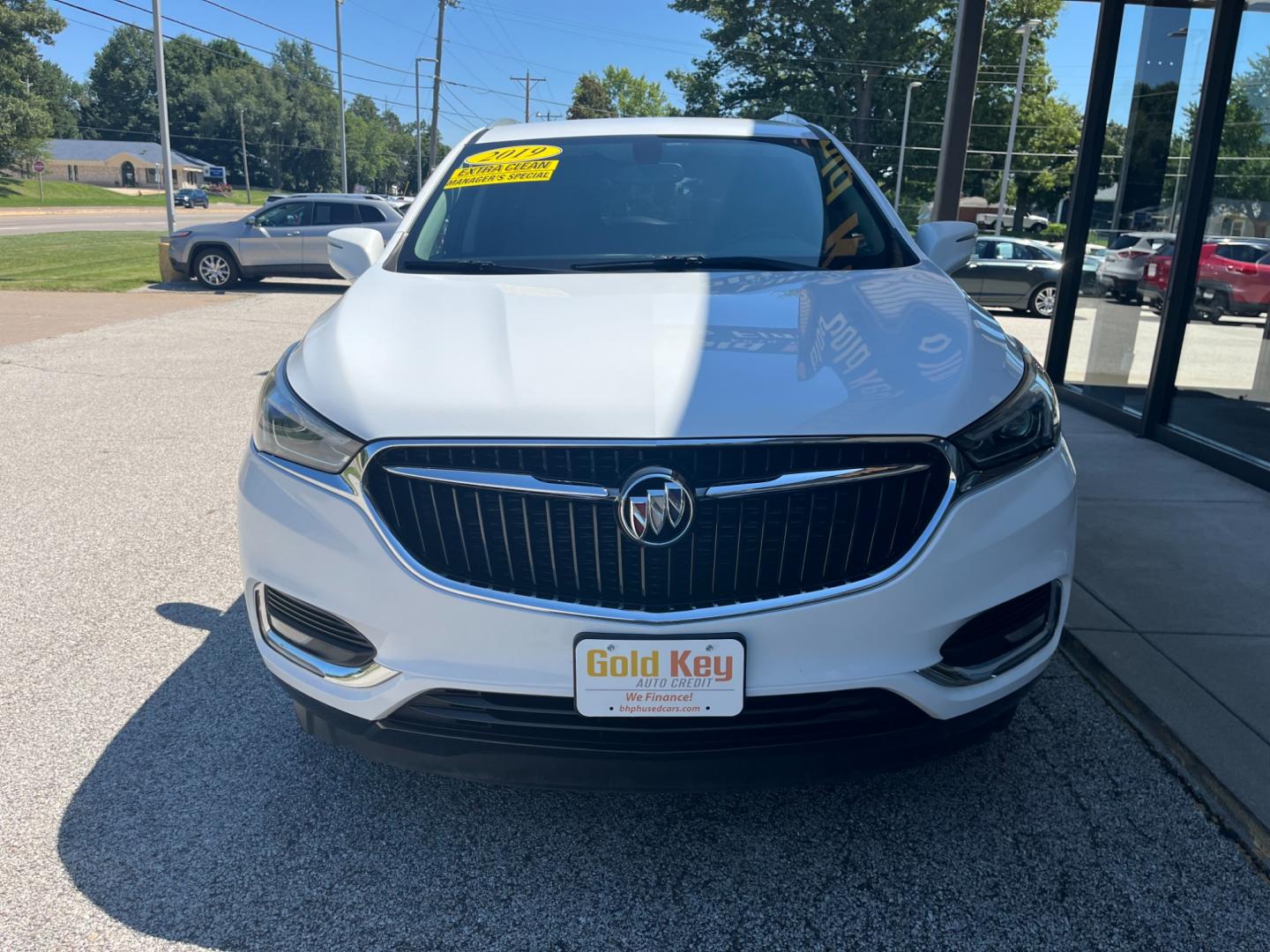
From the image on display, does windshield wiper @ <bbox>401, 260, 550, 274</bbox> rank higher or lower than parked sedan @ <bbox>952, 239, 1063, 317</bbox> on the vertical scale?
higher

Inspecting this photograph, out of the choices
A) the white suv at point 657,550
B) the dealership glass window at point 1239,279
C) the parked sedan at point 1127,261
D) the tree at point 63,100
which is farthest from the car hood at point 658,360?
the tree at point 63,100

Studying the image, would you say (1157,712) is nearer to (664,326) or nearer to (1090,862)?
(1090,862)

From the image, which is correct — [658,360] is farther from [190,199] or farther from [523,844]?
[190,199]

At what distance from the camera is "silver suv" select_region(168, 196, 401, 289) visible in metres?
17.7

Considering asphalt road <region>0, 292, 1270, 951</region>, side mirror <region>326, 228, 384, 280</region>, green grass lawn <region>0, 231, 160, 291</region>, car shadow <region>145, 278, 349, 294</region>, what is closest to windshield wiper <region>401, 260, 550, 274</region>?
side mirror <region>326, 228, 384, 280</region>

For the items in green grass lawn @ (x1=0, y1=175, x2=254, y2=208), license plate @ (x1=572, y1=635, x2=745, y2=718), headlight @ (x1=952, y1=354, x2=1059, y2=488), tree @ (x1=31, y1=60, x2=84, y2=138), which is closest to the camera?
license plate @ (x1=572, y1=635, x2=745, y2=718)

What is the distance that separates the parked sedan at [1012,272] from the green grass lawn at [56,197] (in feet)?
207

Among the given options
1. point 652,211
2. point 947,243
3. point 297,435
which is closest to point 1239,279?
point 947,243

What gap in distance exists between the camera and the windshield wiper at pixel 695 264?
10.2 ft

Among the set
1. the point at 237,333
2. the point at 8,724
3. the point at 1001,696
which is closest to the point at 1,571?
the point at 8,724

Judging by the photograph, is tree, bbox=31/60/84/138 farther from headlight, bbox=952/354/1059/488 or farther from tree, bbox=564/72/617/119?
headlight, bbox=952/354/1059/488

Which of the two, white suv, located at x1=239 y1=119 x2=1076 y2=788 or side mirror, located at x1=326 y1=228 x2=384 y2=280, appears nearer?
white suv, located at x1=239 y1=119 x2=1076 y2=788

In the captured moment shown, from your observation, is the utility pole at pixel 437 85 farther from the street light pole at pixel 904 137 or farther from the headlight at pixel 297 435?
the headlight at pixel 297 435

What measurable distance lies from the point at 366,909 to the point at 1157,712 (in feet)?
7.50
